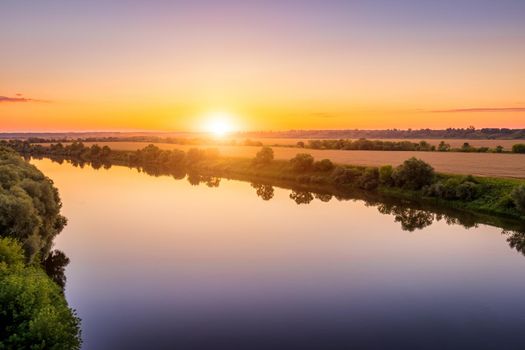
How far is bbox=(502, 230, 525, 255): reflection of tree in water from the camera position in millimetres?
26734

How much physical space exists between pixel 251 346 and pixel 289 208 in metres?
25.4

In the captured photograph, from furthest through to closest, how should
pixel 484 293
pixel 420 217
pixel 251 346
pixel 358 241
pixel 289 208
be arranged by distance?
pixel 289 208 → pixel 420 217 → pixel 358 241 → pixel 484 293 → pixel 251 346

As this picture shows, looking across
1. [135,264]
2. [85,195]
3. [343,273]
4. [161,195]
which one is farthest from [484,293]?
[85,195]

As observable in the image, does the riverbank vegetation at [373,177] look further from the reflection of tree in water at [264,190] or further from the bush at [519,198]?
the reflection of tree in water at [264,190]

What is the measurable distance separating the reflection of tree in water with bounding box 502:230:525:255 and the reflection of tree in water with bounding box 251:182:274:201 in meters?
21.9

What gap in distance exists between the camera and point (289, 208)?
40.1 m

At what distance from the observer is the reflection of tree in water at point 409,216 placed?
3347cm

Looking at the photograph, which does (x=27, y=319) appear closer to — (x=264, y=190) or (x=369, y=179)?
(x=264, y=190)

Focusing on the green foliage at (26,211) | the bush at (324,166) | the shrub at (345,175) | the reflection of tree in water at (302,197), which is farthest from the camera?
the bush at (324,166)

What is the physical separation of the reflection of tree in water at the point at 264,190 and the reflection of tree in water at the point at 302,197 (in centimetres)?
237

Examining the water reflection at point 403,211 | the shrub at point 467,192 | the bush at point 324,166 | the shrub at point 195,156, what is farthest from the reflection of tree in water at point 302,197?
the shrub at point 195,156

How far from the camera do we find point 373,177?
49.3 meters

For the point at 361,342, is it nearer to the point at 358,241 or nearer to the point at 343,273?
the point at 343,273

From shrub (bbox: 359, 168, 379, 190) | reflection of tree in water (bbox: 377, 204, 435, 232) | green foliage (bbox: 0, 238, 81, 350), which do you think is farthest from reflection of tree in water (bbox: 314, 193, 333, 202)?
green foliage (bbox: 0, 238, 81, 350)
